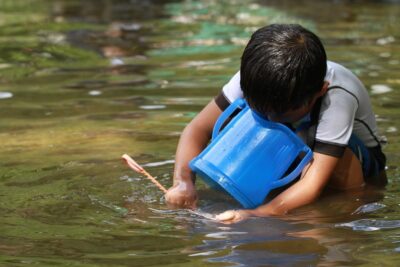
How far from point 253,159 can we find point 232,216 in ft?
0.83

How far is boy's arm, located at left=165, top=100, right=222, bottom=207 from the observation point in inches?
138

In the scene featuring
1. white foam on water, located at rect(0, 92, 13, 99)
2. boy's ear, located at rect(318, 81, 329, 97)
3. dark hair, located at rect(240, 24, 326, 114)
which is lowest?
white foam on water, located at rect(0, 92, 13, 99)

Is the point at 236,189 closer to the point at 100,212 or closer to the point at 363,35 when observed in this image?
the point at 100,212

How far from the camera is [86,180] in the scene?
155 inches

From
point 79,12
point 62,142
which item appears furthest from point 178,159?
point 79,12

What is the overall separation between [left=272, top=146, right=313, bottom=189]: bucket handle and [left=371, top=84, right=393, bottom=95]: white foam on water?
2.67 metres

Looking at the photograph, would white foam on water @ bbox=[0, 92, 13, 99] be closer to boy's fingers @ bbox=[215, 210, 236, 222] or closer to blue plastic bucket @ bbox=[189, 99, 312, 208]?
blue plastic bucket @ bbox=[189, 99, 312, 208]

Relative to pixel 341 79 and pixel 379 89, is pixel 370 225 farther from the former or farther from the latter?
pixel 379 89

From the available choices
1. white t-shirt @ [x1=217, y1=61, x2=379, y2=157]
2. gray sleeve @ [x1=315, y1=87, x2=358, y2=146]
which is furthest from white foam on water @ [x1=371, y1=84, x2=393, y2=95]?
gray sleeve @ [x1=315, y1=87, x2=358, y2=146]

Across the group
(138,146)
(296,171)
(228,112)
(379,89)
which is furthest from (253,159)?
(379,89)

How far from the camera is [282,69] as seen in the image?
3139mm

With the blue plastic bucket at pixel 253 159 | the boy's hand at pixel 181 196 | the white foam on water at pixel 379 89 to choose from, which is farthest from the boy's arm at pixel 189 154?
the white foam on water at pixel 379 89

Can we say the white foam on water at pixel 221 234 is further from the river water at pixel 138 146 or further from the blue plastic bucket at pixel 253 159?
the blue plastic bucket at pixel 253 159

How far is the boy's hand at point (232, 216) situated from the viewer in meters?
3.23
